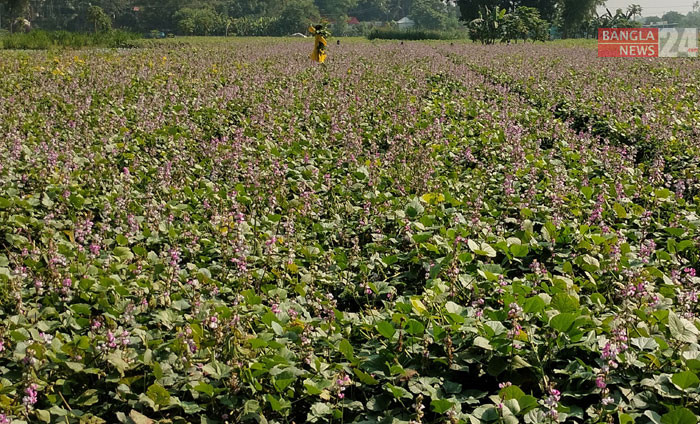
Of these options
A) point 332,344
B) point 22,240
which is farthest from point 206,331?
point 22,240

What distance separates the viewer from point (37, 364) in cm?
275

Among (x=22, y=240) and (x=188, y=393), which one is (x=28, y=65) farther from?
(x=188, y=393)

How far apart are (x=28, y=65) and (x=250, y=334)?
1491 centimetres

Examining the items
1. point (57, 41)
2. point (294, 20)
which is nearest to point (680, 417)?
point (57, 41)

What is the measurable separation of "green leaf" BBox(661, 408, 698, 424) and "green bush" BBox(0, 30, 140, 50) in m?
30.1

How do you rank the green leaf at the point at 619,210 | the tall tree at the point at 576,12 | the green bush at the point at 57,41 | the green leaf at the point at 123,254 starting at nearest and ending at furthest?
the green leaf at the point at 123,254 → the green leaf at the point at 619,210 → the green bush at the point at 57,41 → the tall tree at the point at 576,12

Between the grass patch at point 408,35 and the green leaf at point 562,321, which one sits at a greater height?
the grass patch at point 408,35

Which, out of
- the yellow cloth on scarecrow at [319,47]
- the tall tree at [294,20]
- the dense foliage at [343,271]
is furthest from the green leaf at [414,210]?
the tall tree at [294,20]

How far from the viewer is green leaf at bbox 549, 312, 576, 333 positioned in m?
2.72

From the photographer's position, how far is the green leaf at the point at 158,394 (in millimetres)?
2576

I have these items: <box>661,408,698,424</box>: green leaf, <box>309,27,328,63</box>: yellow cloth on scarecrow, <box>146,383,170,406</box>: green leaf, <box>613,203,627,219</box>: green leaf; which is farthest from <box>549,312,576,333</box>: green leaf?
<box>309,27,328,63</box>: yellow cloth on scarecrow

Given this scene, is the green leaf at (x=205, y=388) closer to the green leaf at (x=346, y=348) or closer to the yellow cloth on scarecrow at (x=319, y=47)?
the green leaf at (x=346, y=348)

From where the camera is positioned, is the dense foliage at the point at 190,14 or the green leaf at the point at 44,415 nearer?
the green leaf at the point at 44,415

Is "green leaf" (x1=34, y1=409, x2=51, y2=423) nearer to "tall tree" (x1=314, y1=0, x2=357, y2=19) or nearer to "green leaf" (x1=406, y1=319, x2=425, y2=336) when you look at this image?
"green leaf" (x1=406, y1=319, x2=425, y2=336)
